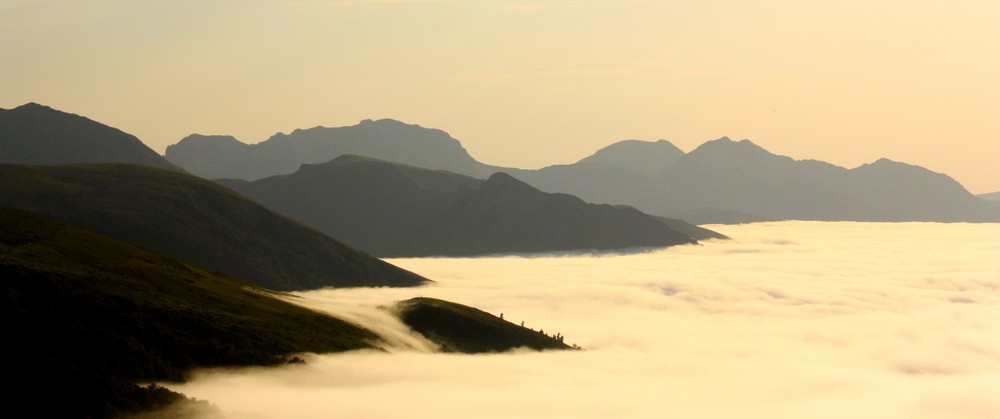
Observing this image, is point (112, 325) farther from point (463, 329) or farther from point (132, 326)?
point (463, 329)

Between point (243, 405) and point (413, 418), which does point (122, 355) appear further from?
point (413, 418)

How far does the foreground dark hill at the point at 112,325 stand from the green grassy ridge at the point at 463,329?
14.2 meters

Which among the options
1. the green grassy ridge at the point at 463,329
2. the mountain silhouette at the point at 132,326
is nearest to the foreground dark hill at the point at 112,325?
the mountain silhouette at the point at 132,326

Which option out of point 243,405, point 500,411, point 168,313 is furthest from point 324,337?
point 243,405

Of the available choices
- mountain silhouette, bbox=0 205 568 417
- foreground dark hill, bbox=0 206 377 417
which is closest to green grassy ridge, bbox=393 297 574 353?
mountain silhouette, bbox=0 205 568 417

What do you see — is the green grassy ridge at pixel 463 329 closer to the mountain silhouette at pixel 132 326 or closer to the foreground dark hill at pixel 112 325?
the mountain silhouette at pixel 132 326

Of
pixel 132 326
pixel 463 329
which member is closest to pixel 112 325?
pixel 132 326

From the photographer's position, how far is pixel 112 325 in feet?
385

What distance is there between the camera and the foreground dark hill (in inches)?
3627

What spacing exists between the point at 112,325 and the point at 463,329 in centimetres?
6343

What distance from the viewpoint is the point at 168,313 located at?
128 meters

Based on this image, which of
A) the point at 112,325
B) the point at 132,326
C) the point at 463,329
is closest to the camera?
the point at 112,325

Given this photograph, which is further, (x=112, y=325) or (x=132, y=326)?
(x=132, y=326)

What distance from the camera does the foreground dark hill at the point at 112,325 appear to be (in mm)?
92125
